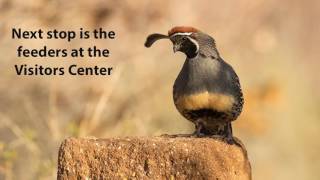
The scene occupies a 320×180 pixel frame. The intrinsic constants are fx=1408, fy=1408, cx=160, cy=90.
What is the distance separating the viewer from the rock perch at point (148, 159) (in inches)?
238

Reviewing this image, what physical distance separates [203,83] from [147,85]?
173 inches

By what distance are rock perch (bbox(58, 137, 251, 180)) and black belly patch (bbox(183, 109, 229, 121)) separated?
0.11m

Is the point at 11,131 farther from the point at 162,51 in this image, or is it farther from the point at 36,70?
the point at 162,51

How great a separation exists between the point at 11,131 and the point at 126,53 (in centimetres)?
109

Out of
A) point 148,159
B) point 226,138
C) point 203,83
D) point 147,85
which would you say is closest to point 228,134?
point 226,138

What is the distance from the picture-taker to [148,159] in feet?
19.9

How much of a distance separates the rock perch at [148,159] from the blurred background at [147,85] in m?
2.62

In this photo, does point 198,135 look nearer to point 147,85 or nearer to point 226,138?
point 226,138

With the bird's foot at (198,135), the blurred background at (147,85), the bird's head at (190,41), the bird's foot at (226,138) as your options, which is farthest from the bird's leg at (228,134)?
the blurred background at (147,85)

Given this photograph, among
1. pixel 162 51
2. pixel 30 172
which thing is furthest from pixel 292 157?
pixel 30 172

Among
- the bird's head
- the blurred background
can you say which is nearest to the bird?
the bird's head

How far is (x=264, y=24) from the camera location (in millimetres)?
12719

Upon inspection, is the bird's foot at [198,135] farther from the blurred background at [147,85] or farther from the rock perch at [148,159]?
the blurred background at [147,85]

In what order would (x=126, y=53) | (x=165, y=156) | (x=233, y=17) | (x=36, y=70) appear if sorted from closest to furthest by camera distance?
1. (x=165, y=156)
2. (x=36, y=70)
3. (x=126, y=53)
4. (x=233, y=17)
